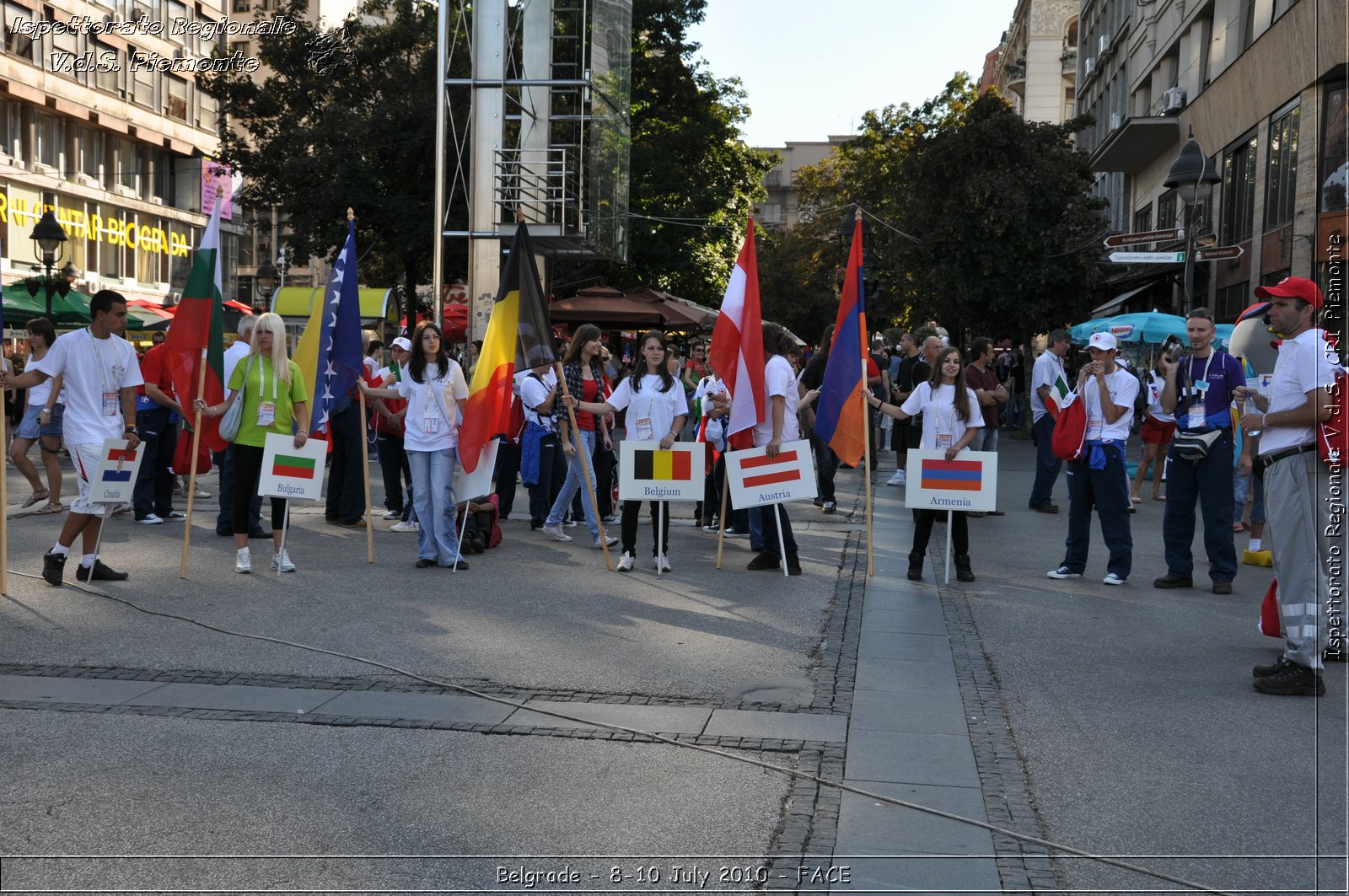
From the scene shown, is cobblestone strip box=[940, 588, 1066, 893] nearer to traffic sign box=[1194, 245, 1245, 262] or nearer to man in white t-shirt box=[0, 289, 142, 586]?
man in white t-shirt box=[0, 289, 142, 586]

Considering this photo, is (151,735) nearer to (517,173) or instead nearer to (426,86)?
(517,173)

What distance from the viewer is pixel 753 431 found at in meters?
10.4

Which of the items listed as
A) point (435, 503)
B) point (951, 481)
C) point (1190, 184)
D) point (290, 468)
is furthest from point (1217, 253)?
point (290, 468)

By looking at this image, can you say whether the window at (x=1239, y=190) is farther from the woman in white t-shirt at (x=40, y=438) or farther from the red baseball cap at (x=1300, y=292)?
the woman in white t-shirt at (x=40, y=438)

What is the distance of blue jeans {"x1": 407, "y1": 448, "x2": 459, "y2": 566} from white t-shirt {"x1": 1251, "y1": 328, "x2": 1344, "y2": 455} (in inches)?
229

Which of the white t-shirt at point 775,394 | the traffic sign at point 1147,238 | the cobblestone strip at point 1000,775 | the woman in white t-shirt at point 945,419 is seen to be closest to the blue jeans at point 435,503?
the white t-shirt at point 775,394

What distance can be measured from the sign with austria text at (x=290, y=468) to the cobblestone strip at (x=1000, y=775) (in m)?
4.73

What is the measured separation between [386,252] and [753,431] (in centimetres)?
2608

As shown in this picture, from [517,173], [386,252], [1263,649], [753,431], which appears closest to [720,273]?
[386,252]

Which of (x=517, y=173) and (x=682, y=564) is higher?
(x=517, y=173)

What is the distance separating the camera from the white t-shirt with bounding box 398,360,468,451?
32.3ft

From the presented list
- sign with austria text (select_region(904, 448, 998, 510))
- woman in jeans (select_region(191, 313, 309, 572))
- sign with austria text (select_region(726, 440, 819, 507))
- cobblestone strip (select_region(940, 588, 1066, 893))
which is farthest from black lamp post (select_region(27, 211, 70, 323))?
cobblestone strip (select_region(940, 588, 1066, 893))

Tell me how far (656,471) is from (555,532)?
2267 mm

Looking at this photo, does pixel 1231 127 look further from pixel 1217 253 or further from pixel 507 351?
pixel 507 351
